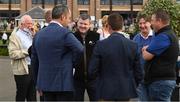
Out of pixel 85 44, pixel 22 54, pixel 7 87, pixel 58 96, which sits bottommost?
pixel 7 87

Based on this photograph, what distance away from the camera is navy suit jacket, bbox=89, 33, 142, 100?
19.7 ft

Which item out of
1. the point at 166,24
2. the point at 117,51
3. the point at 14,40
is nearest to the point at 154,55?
the point at 166,24

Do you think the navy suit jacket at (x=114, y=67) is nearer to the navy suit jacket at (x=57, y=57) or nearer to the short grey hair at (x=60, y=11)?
the navy suit jacket at (x=57, y=57)

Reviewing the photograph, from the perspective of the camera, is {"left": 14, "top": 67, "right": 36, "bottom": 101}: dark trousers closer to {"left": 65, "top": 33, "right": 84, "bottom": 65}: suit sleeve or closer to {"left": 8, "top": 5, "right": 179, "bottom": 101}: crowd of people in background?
{"left": 8, "top": 5, "right": 179, "bottom": 101}: crowd of people in background

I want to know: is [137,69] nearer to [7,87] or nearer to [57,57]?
[57,57]

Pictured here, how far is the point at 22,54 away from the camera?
8617 millimetres

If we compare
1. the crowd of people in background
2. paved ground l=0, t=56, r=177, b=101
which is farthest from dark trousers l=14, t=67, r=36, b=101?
paved ground l=0, t=56, r=177, b=101

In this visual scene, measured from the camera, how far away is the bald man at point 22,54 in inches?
341

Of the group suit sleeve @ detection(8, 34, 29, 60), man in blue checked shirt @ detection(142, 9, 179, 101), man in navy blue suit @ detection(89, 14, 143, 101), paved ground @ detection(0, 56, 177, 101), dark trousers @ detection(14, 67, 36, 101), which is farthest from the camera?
paved ground @ detection(0, 56, 177, 101)

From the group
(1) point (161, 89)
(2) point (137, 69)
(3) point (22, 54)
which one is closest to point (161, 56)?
(1) point (161, 89)

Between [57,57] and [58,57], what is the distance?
0.04 feet

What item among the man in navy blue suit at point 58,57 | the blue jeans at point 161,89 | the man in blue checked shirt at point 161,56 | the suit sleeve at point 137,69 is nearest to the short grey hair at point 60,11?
the man in navy blue suit at point 58,57

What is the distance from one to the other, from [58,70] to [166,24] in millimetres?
1575

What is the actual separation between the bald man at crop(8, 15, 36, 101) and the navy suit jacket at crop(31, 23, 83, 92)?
2.20m
